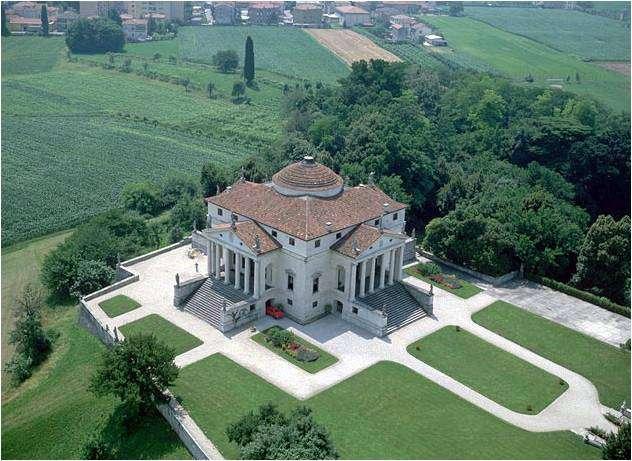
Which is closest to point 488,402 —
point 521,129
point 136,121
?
point 521,129

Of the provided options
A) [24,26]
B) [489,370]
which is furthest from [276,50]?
[489,370]

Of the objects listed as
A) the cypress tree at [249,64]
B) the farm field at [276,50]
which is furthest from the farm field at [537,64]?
the cypress tree at [249,64]

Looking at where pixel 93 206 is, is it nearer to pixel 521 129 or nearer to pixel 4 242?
pixel 4 242

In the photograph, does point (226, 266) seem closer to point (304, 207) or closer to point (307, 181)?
point (304, 207)

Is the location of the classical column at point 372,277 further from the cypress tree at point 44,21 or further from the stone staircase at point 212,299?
the cypress tree at point 44,21

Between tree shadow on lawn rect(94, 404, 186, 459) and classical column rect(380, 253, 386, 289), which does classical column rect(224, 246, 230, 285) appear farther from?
tree shadow on lawn rect(94, 404, 186, 459)
